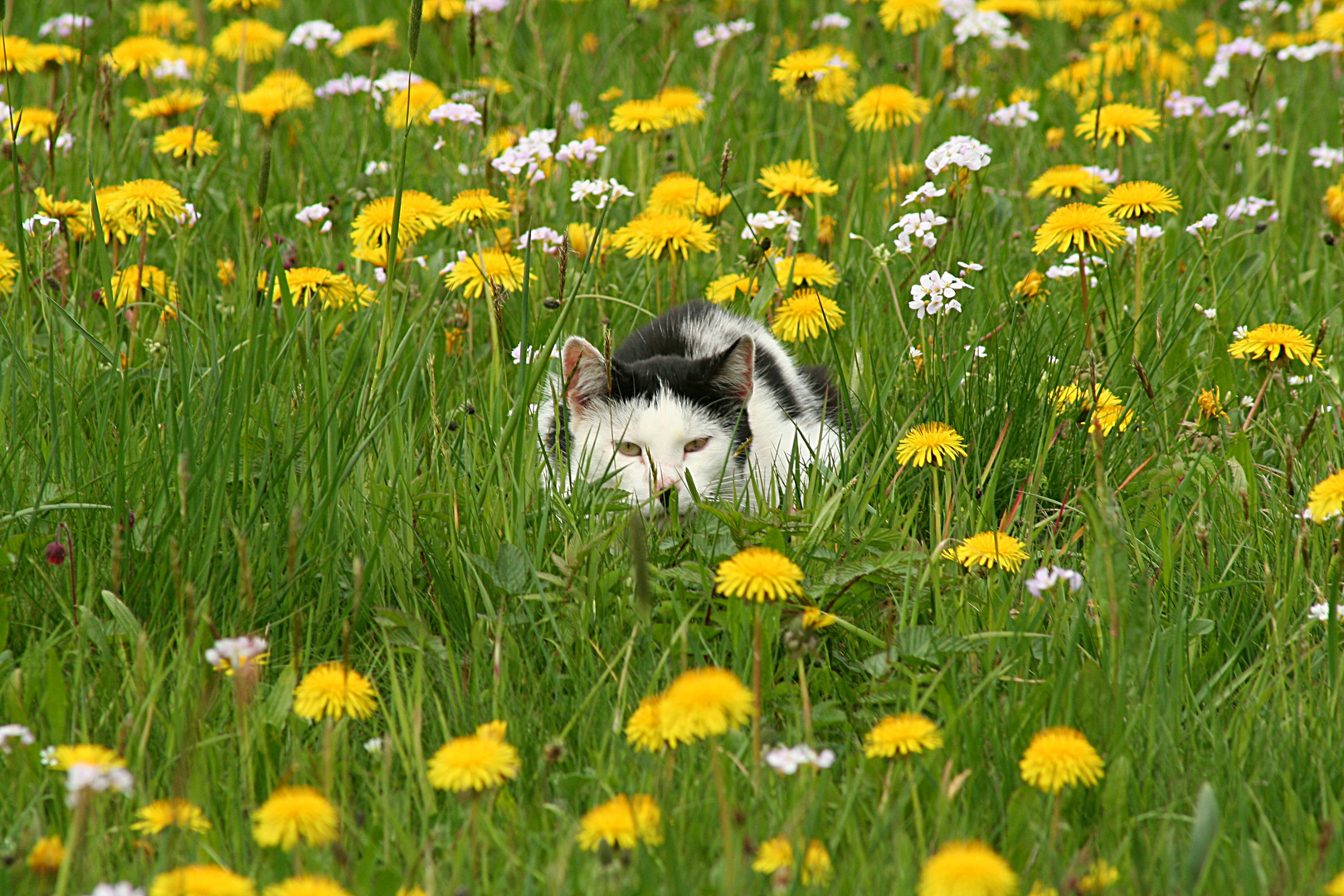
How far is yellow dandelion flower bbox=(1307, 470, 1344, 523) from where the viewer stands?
7.37ft

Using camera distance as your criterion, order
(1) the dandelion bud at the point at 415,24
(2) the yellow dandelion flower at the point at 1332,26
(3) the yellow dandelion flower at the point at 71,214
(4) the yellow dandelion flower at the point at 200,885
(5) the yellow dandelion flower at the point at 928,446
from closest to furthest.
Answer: (4) the yellow dandelion flower at the point at 200,885, (1) the dandelion bud at the point at 415,24, (5) the yellow dandelion flower at the point at 928,446, (3) the yellow dandelion flower at the point at 71,214, (2) the yellow dandelion flower at the point at 1332,26

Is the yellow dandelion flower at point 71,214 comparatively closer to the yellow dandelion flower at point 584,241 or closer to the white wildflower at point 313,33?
the yellow dandelion flower at point 584,241

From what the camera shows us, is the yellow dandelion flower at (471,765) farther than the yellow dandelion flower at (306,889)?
Yes

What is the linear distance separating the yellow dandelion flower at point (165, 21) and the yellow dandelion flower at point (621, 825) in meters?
5.92

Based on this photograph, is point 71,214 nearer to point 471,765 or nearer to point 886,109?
point 471,765

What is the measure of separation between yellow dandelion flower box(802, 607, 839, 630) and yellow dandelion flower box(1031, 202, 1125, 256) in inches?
54.3

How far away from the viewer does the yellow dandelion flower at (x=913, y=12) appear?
5.19 meters

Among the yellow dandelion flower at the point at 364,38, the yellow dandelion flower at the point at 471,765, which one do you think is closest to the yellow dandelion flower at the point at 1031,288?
the yellow dandelion flower at the point at 471,765

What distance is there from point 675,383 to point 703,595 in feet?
3.73

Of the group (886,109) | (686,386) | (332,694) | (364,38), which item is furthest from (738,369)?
(364,38)

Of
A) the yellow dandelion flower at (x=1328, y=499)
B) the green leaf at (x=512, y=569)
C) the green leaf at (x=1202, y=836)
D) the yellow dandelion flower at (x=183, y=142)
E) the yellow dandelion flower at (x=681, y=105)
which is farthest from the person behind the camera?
the yellow dandelion flower at (x=681, y=105)

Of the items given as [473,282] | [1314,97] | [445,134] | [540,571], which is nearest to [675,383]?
[473,282]

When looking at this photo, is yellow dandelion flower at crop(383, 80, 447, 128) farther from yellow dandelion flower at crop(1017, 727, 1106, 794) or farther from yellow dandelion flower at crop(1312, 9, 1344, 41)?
yellow dandelion flower at crop(1312, 9, 1344, 41)

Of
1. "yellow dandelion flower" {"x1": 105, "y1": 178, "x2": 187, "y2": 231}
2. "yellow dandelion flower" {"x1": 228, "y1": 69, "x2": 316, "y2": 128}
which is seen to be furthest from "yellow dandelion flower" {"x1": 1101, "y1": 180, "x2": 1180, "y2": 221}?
"yellow dandelion flower" {"x1": 228, "y1": 69, "x2": 316, "y2": 128}
